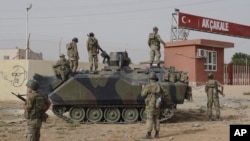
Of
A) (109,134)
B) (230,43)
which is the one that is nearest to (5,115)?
(109,134)

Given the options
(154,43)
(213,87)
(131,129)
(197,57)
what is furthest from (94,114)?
(197,57)

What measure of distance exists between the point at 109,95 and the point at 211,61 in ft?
58.1

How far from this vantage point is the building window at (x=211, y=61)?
3050 centimetres

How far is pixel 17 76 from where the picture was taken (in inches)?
951

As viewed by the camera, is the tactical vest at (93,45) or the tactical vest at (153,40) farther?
the tactical vest at (93,45)

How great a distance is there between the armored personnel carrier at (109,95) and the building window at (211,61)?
15961 mm

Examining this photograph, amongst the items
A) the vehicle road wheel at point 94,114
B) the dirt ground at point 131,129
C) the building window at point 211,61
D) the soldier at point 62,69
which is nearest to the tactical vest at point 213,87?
the dirt ground at point 131,129

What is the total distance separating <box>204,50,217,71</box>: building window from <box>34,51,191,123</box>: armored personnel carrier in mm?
15961

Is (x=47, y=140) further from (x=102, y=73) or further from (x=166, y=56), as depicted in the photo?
(x=166, y=56)

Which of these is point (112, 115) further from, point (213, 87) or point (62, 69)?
point (213, 87)

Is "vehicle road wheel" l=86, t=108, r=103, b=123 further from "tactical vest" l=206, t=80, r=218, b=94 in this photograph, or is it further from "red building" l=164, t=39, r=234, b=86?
"red building" l=164, t=39, r=234, b=86

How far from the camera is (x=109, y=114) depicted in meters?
14.7

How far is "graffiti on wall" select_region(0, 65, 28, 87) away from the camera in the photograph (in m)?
24.1

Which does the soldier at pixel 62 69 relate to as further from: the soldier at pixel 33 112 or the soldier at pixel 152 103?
the soldier at pixel 33 112
